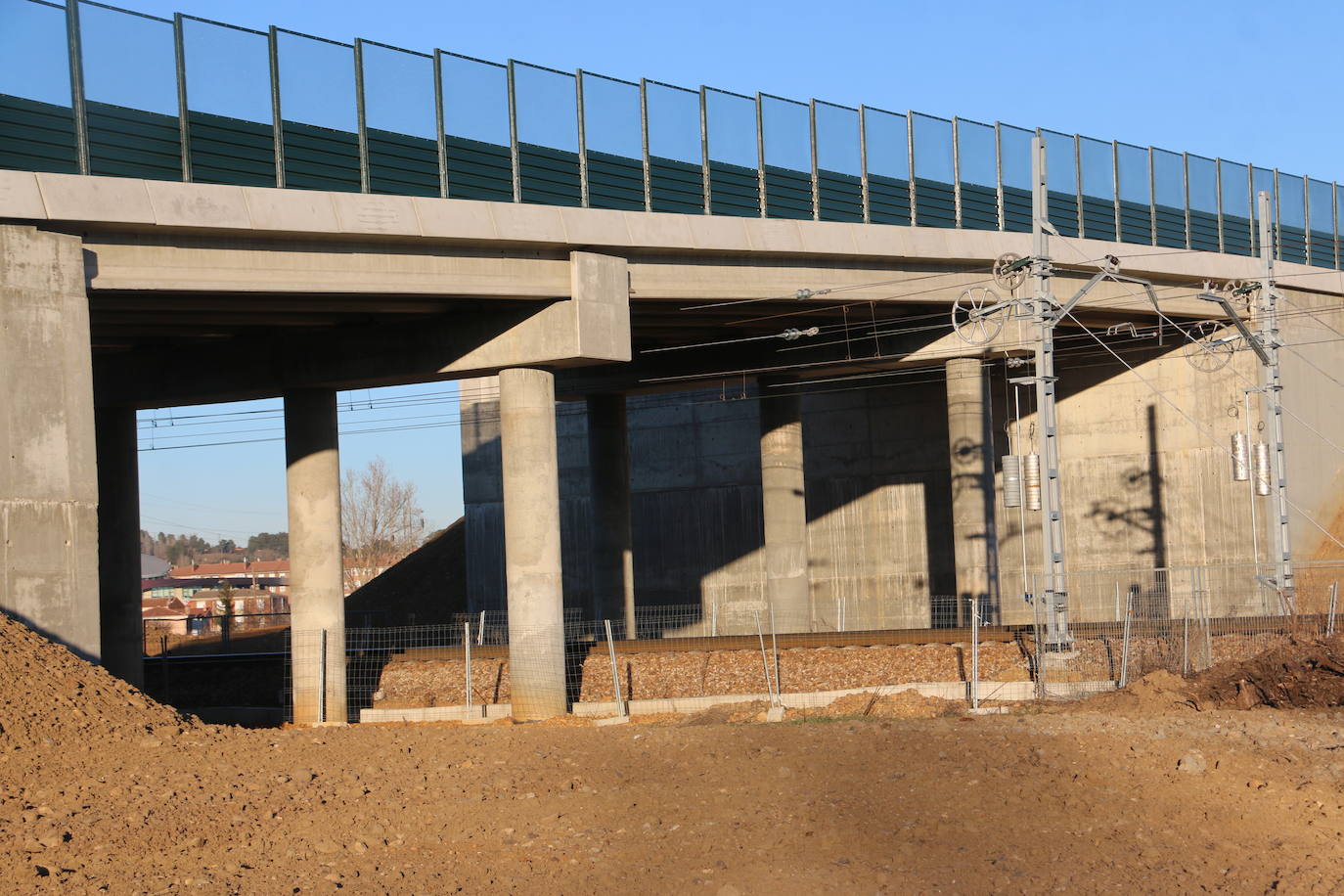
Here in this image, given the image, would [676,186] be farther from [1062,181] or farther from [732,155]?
[1062,181]

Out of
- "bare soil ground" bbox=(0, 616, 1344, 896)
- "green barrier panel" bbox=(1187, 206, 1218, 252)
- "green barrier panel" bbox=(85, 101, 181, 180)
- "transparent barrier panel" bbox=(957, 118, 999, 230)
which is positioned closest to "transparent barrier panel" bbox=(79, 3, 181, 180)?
"green barrier panel" bbox=(85, 101, 181, 180)

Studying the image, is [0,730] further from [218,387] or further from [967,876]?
[218,387]

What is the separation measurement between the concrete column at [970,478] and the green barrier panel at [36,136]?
65.0ft

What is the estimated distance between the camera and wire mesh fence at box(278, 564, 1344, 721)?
22359 mm

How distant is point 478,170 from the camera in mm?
24641

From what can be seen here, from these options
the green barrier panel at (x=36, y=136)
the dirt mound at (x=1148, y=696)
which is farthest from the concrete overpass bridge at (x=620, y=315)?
the dirt mound at (x=1148, y=696)

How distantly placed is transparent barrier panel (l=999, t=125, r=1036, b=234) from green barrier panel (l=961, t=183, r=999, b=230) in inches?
13.8

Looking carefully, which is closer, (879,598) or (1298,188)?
(1298,188)

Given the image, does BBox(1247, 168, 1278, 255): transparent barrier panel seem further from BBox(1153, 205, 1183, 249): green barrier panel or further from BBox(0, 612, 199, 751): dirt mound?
BBox(0, 612, 199, 751): dirt mound

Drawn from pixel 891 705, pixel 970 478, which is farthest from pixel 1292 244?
pixel 891 705

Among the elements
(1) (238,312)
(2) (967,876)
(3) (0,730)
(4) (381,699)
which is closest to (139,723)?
(3) (0,730)

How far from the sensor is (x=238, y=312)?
25188 millimetres

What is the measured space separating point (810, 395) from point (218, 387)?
744 inches

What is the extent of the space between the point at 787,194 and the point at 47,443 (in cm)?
1475
